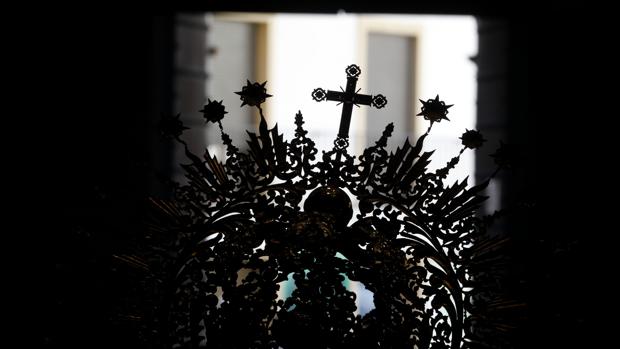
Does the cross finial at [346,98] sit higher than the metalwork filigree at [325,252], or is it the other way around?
the cross finial at [346,98]

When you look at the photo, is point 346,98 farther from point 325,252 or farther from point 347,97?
point 325,252

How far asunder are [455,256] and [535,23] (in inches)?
73.0

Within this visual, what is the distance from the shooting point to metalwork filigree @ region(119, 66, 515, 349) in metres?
2.10

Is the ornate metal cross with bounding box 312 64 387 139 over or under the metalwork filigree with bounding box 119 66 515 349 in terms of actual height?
over

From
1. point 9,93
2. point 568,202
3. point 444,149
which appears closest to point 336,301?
point 568,202

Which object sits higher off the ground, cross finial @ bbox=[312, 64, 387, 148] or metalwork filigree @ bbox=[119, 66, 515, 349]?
cross finial @ bbox=[312, 64, 387, 148]

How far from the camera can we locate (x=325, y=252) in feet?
6.93

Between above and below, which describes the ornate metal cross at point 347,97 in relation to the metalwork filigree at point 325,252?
above

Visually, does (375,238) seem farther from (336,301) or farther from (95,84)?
(95,84)

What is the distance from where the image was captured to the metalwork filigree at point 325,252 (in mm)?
2104

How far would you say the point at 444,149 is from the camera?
17.3ft

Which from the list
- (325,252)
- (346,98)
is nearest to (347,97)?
(346,98)

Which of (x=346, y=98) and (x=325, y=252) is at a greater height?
(x=346, y=98)

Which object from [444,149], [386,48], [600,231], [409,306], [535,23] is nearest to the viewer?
[409,306]
